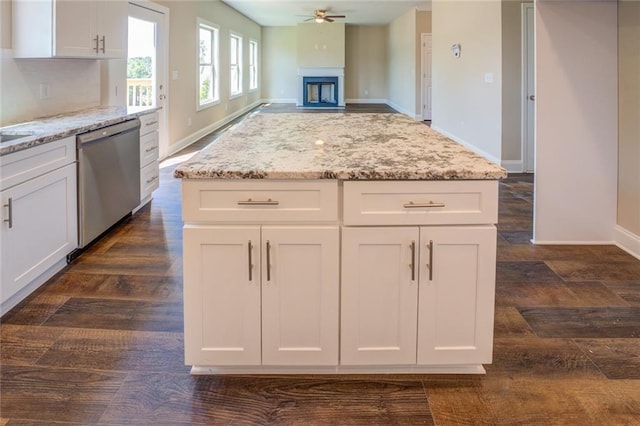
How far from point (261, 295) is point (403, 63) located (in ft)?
40.8

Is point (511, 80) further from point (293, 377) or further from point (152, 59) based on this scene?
point (293, 377)

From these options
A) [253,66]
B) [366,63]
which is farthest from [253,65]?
[366,63]

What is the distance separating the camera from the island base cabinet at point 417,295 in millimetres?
1893

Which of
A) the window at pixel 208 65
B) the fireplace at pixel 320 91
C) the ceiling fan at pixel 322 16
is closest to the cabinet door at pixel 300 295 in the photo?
the window at pixel 208 65

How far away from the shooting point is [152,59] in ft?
22.7

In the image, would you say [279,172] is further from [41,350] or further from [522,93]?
[522,93]

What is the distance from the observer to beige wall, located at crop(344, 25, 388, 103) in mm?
16156

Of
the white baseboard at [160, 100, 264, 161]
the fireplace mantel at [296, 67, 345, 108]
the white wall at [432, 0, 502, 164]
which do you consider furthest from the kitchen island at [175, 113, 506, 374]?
the fireplace mantel at [296, 67, 345, 108]

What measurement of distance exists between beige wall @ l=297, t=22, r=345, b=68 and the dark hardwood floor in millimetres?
12976

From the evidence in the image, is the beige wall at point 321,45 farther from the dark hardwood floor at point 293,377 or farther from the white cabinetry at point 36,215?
the dark hardwood floor at point 293,377

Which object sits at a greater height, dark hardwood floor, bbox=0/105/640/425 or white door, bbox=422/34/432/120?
white door, bbox=422/34/432/120

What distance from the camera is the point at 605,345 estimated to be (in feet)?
7.65

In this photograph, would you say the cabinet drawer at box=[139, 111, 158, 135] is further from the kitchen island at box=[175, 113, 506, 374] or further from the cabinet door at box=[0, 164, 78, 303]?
the kitchen island at box=[175, 113, 506, 374]

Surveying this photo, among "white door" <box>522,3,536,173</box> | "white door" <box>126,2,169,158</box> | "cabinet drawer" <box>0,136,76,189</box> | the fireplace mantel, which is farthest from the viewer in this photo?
the fireplace mantel
